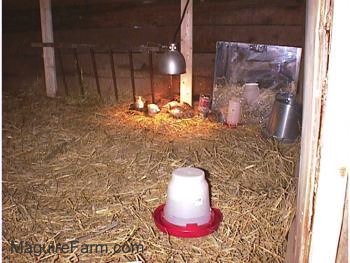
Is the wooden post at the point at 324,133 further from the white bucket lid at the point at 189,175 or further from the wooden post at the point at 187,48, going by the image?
the wooden post at the point at 187,48

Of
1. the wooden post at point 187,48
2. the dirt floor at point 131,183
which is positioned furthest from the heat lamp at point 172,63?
the dirt floor at point 131,183

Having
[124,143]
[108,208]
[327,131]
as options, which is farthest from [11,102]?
[327,131]

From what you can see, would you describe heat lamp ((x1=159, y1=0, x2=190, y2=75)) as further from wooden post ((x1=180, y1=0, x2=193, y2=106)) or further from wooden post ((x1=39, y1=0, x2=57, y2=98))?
wooden post ((x1=39, y1=0, x2=57, y2=98))

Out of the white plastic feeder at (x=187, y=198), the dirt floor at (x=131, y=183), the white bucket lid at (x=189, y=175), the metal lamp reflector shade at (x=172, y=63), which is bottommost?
the dirt floor at (x=131, y=183)

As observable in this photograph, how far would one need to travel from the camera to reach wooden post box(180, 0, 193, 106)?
287 cm

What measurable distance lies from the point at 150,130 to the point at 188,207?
50.0 inches

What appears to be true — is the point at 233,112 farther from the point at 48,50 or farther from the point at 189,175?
the point at 48,50

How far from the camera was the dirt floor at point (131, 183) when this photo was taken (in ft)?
4.55

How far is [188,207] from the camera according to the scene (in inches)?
55.9

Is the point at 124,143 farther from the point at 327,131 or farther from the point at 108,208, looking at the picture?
the point at 327,131

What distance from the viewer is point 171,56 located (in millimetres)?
2553

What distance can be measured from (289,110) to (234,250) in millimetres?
1292

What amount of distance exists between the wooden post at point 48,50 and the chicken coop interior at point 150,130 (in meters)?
0.01

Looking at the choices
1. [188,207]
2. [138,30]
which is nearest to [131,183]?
[188,207]
